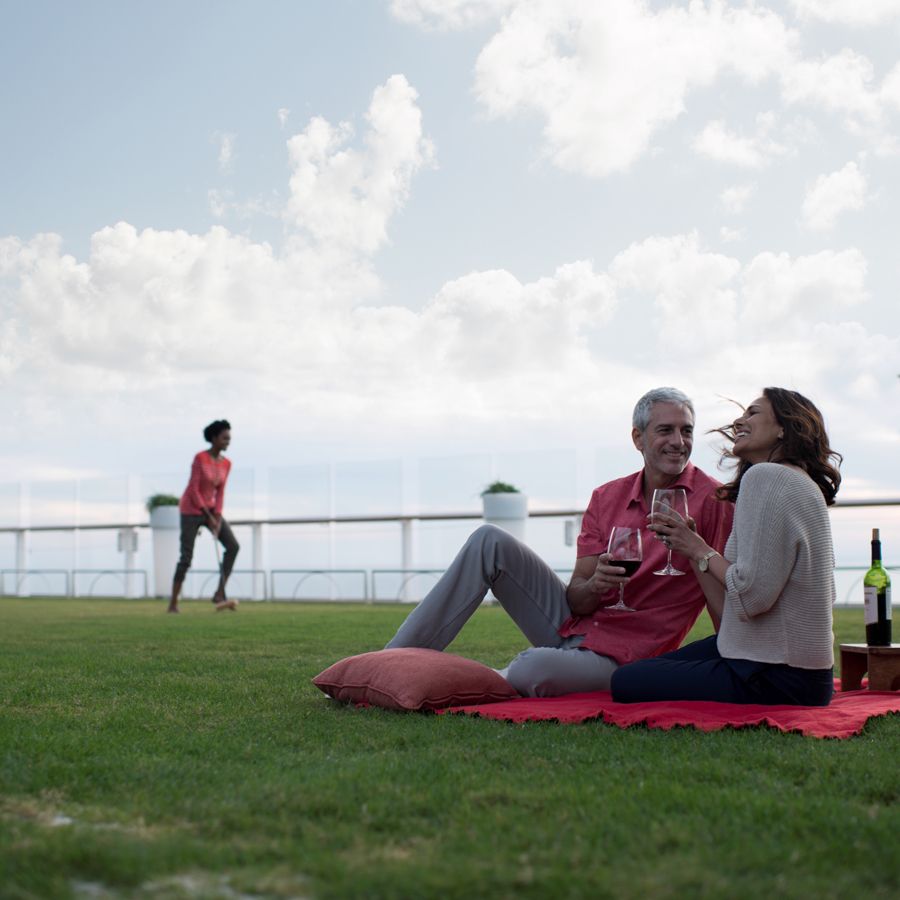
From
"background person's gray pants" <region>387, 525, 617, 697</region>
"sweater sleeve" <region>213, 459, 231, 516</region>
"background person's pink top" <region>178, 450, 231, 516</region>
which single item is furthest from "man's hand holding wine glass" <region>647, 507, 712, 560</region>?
"sweater sleeve" <region>213, 459, 231, 516</region>

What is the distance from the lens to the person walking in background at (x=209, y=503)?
1046cm

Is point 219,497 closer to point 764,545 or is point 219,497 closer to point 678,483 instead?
point 678,483

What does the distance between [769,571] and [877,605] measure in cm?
129

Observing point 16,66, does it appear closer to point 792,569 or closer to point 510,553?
point 510,553

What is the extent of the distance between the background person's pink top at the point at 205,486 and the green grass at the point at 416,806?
7.07 metres

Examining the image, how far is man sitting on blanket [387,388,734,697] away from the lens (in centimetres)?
365

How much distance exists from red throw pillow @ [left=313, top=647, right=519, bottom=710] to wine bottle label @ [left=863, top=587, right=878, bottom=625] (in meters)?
1.40

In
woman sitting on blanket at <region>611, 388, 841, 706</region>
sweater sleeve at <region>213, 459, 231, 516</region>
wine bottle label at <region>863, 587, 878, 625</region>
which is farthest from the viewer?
sweater sleeve at <region>213, 459, 231, 516</region>

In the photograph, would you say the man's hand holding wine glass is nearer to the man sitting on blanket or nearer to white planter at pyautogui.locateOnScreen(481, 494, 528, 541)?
A: the man sitting on blanket

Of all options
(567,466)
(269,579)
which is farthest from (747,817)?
(269,579)

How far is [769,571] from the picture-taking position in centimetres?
303

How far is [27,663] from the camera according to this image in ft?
16.2

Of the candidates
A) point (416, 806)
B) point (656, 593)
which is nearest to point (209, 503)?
point (656, 593)

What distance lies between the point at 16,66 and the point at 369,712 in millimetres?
12970
